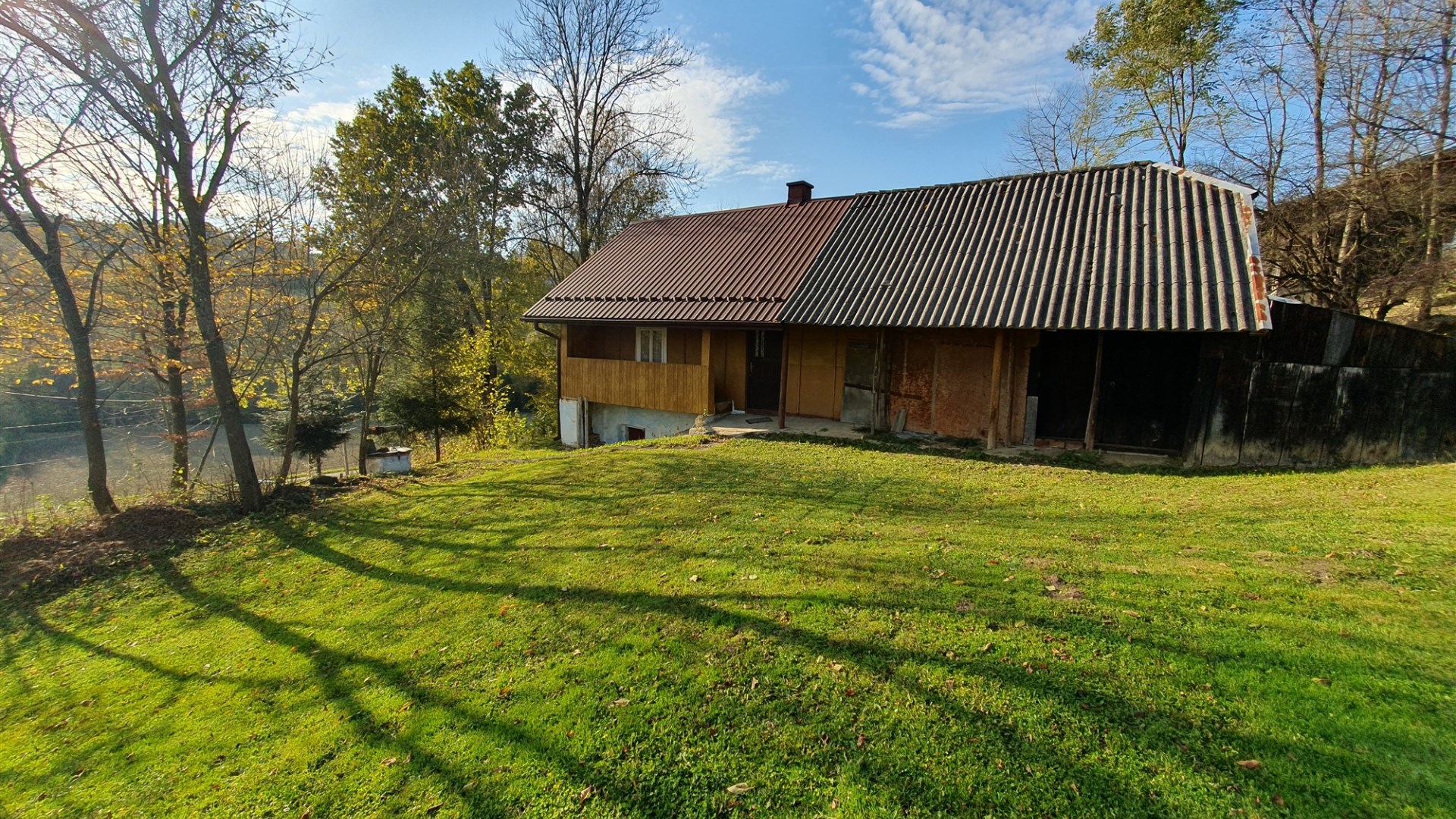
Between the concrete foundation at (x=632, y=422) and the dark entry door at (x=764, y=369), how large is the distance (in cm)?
162

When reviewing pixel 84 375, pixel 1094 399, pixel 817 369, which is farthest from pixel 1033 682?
pixel 84 375

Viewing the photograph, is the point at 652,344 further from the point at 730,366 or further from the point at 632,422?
the point at 730,366

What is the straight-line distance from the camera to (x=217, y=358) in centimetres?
868

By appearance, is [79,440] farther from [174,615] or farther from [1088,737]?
[1088,737]

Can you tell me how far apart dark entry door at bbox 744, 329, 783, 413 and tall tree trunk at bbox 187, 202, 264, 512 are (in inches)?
384

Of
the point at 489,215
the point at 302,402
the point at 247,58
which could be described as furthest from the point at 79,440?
the point at 247,58

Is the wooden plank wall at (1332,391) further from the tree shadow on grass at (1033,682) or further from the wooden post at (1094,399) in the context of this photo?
the tree shadow on grass at (1033,682)

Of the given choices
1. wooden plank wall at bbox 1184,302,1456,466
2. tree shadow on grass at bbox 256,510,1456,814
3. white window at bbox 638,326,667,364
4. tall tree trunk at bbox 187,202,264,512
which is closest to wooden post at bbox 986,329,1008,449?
wooden plank wall at bbox 1184,302,1456,466

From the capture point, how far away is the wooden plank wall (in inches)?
331

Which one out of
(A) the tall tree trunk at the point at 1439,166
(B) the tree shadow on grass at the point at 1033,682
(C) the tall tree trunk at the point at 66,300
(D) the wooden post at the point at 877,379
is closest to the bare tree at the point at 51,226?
(C) the tall tree trunk at the point at 66,300

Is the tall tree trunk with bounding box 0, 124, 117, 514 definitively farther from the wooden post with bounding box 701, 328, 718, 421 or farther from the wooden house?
the wooden post with bounding box 701, 328, 718, 421

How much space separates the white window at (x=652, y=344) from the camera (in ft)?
50.0

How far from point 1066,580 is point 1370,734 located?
1.88m

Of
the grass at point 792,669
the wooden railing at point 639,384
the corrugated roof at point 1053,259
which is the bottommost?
the grass at point 792,669
